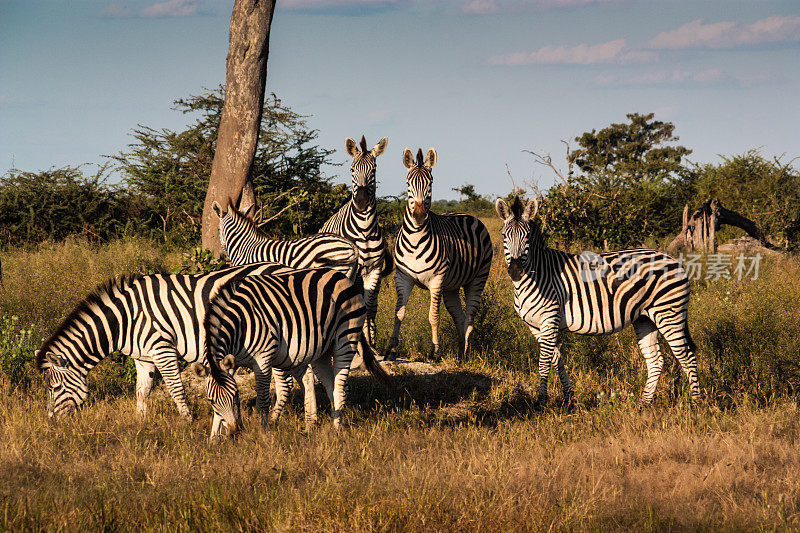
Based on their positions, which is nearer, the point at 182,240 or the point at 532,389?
the point at 532,389

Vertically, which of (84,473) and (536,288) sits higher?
(536,288)

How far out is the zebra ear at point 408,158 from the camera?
28.7 ft

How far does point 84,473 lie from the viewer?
4703 millimetres

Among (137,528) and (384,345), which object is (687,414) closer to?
(384,345)

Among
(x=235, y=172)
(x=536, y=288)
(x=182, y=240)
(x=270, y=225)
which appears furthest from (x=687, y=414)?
(x=182, y=240)

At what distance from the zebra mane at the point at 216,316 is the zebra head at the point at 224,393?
0.07 feet

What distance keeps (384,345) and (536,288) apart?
3.23 m

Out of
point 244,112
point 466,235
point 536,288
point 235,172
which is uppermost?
point 244,112

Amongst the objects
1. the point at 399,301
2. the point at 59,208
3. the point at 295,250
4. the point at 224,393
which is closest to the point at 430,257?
the point at 399,301

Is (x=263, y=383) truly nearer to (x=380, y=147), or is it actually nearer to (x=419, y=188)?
(x=419, y=188)

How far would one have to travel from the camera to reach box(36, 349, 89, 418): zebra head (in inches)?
242

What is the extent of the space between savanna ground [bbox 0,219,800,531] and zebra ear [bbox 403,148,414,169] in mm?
2626

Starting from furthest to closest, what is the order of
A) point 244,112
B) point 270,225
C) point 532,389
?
point 270,225 < point 244,112 < point 532,389

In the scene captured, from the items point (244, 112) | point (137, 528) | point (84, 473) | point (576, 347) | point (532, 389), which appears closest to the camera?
point (137, 528)
